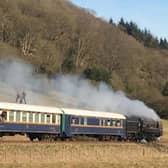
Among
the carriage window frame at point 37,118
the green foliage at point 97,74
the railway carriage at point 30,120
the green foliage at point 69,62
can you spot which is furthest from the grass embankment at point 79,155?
the green foliage at point 69,62

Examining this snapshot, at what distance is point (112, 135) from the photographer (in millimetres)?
54156

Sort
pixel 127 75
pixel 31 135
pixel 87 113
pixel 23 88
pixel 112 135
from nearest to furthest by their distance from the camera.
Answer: pixel 31 135 < pixel 87 113 < pixel 112 135 < pixel 23 88 < pixel 127 75

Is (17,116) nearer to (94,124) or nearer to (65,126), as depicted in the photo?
(65,126)

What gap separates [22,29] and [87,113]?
61.7 metres

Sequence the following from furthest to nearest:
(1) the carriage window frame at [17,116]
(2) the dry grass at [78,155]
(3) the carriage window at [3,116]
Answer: (1) the carriage window frame at [17,116] → (3) the carriage window at [3,116] → (2) the dry grass at [78,155]

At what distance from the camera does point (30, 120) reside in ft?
145

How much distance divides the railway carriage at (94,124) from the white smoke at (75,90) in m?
4.79

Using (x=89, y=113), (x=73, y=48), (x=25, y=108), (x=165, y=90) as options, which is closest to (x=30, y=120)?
(x=25, y=108)

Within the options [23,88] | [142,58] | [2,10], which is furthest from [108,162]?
[142,58]

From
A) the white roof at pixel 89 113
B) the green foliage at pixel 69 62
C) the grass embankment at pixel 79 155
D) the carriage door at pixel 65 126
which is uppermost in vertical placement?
the green foliage at pixel 69 62

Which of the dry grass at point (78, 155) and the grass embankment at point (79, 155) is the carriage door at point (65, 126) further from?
the dry grass at point (78, 155)

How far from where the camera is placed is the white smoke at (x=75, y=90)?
6356 centimetres

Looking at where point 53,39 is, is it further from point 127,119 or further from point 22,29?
point 127,119

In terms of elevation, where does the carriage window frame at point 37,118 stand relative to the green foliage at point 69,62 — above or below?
below
